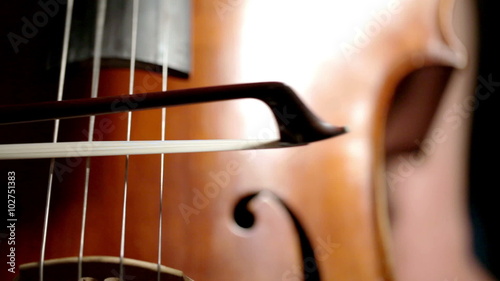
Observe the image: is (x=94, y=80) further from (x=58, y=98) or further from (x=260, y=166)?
(x=260, y=166)

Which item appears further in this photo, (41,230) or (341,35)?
(341,35)

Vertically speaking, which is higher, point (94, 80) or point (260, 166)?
point (94, 80)

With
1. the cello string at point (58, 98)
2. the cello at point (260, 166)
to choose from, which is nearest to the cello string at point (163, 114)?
the cello at point (260, 166)

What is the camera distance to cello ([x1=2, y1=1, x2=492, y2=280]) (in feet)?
1.38

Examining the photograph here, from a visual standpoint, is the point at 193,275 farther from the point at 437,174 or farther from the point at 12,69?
the point at 437,174

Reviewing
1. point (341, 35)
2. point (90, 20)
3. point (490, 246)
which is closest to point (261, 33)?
point (341, 35)

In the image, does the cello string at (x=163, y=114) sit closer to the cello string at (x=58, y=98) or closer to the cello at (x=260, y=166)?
the cello at (x=260, y=166)

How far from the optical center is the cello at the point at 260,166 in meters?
0.42

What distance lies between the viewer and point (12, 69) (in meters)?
0.50

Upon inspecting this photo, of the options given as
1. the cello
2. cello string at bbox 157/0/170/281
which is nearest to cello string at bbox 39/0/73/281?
the cello

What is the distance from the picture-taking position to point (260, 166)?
1.53ft

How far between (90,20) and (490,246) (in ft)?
2.47

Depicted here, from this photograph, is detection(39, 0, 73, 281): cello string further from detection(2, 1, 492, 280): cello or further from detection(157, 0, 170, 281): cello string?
detection(157, 0, 170, 281): cello string

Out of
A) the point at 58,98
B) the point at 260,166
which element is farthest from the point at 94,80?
the point at 260,166
